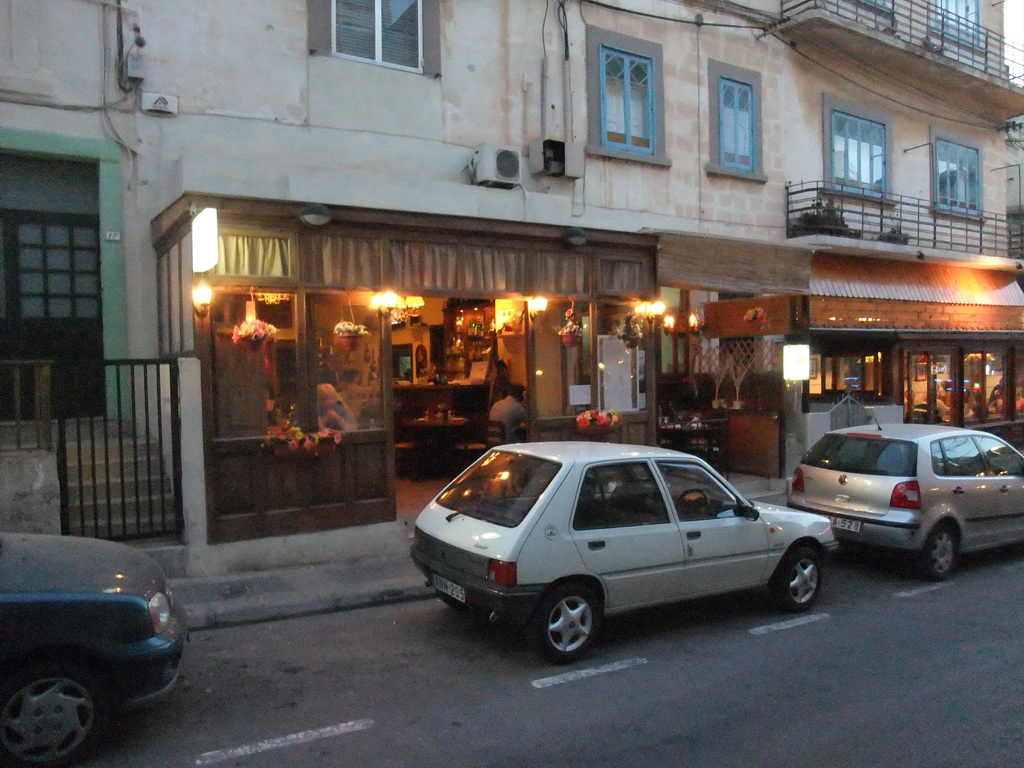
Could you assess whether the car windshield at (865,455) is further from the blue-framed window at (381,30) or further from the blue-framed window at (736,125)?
the blue-framed window at (381,30)

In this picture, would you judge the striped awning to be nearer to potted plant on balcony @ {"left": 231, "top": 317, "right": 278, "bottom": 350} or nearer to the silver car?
the silver car

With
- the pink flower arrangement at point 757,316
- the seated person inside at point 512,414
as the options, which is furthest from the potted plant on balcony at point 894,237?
the seated person inside at point 512,414

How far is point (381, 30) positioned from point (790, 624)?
8695 mm

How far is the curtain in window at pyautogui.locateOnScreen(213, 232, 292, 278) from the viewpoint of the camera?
837 cm

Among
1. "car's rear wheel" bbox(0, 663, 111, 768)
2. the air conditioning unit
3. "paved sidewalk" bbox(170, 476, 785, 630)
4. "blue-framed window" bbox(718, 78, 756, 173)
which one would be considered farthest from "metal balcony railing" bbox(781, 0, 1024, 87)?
"car's rear wheel" bbox(0, 663, 111, 768)

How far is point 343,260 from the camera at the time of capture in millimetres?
9102

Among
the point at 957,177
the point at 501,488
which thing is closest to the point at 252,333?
the point at 501,488

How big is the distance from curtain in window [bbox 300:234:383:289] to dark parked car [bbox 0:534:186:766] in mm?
4750

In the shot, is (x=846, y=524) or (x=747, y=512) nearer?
(x=747, y=512)

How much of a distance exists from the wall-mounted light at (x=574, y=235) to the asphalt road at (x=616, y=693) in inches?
200

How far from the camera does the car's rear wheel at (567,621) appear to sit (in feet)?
19.1

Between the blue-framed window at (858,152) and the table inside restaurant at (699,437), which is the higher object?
the blue-framed window at (858,152)

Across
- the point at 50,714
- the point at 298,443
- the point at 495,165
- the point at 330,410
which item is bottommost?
the point at 50,714

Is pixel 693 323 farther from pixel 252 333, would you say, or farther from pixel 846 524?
pixel 252 333
